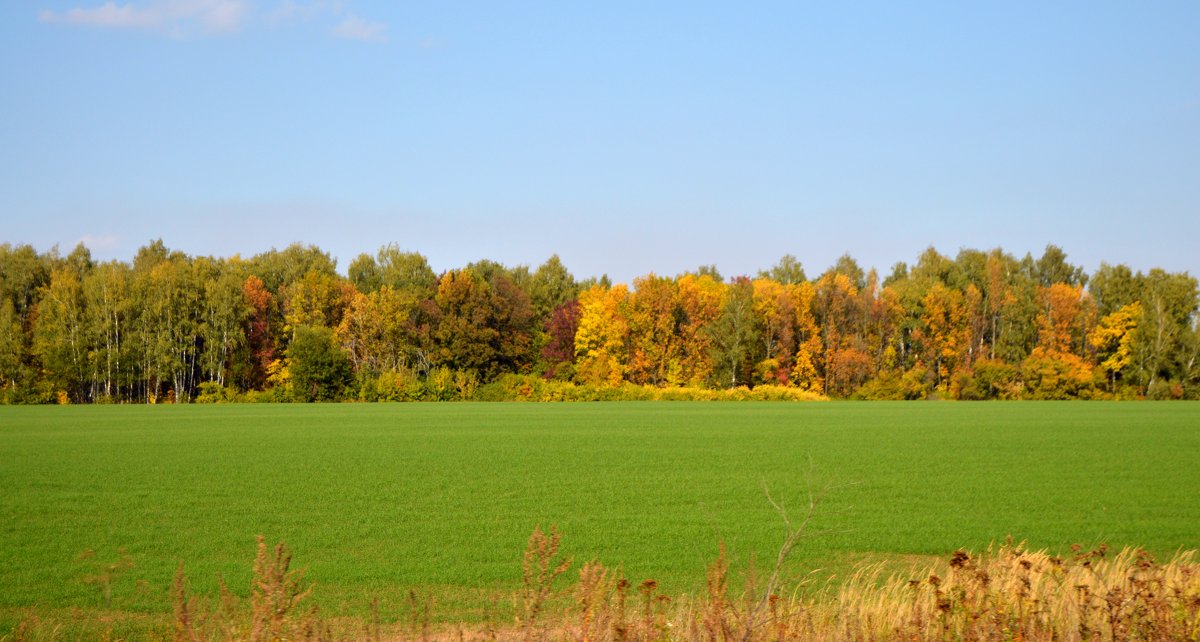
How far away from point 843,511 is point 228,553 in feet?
34.8

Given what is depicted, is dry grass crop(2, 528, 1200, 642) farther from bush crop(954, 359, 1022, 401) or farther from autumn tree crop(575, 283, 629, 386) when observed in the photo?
bush crop(954, 359, 1022, 401)

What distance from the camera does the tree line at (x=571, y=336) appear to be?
7544cm

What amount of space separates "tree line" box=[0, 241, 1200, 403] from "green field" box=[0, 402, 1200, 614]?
41.1 meters

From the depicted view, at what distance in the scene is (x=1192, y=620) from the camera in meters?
6.93

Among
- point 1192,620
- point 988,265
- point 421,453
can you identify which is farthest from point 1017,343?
point 1192,620

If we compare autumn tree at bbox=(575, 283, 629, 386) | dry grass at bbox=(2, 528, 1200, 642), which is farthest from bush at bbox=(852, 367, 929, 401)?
dry grass at bbox=(2, 528, 1200, 642)

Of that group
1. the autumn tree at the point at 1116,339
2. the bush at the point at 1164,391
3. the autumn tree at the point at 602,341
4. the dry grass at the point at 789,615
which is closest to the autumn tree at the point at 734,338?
the autumn tree at the point at 602,341

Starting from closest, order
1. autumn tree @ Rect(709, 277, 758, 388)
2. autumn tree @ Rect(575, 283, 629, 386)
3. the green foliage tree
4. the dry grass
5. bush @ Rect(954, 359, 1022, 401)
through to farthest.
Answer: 1. the dry grass
2. the green foliage tree
3. bush @ Rect(954, 359, 1022, 401)
4. autumn tree @ Rect(709, 277, 758, 388)
5. autumn tree @ Rect(575, 283, 629, 386)

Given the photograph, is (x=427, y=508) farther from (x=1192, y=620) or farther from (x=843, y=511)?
(x=1192, y=620)

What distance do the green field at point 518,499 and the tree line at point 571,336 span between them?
41105mm

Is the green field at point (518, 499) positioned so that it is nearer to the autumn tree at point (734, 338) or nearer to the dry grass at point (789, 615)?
the dry grass at point (789, 615)

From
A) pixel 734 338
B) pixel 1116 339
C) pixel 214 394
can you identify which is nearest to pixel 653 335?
pixel 734 338

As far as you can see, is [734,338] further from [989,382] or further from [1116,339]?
[1116,339]

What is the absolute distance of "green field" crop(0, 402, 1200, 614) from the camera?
12.7m
